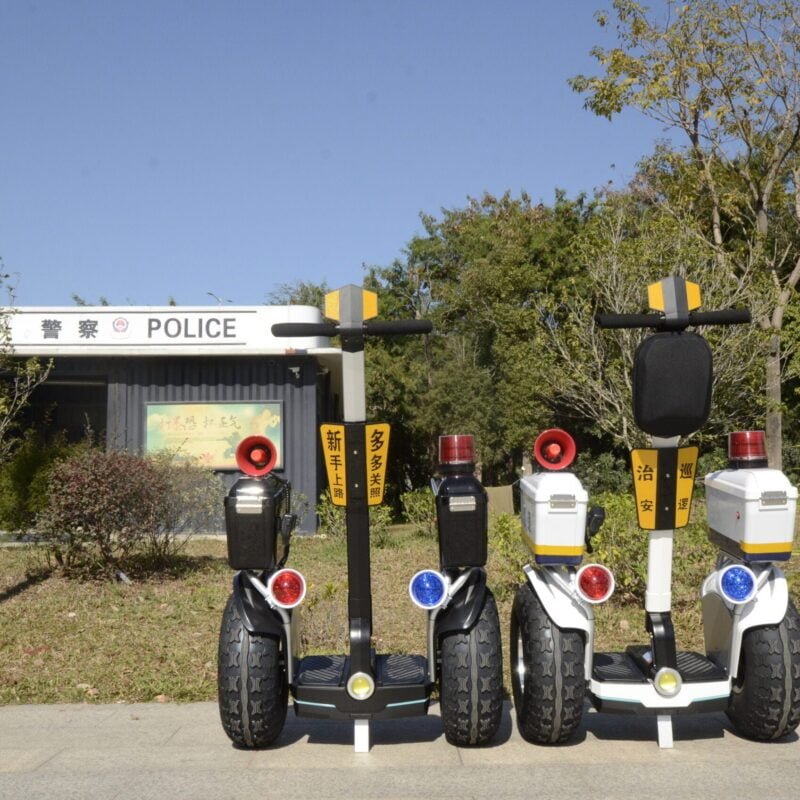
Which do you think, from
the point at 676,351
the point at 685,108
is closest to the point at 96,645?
the point at 676,351

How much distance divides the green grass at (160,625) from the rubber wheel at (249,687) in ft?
5.48

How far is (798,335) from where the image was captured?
1641cm

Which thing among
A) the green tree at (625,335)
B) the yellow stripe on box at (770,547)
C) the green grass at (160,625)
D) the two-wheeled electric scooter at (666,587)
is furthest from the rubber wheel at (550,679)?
the green tree at (625,335)

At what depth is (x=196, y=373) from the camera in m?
16.8

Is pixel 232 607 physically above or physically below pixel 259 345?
below

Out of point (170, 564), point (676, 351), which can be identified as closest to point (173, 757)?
point (676, 351)

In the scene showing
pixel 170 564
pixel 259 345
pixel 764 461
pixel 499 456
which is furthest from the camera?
pixel 499 456

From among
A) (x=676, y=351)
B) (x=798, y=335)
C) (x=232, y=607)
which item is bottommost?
(x=232, y=607)

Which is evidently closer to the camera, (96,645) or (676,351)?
(676,351)

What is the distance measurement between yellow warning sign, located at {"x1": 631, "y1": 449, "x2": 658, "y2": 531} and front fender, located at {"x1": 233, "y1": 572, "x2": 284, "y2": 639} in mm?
1819

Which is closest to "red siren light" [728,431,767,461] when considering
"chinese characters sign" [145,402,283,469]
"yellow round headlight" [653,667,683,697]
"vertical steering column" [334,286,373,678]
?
"yellow round headlight" [653,667,683,697]

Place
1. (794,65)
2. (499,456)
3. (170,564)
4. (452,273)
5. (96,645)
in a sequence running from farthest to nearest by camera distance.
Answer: (452,273), (499,456), (794,65), (170,564), (96,645)

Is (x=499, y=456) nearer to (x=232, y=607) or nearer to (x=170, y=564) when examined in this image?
(x=170, y=564)

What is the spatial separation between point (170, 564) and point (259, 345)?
547cm
